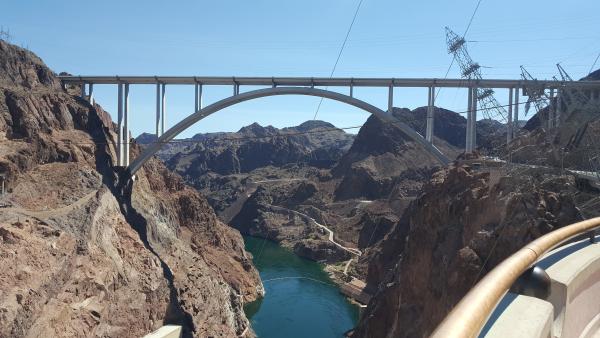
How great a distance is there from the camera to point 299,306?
3525 cm

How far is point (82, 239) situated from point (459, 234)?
13973 millimetres

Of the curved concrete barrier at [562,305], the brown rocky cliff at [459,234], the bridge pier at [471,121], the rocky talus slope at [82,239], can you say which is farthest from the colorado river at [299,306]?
the curved concrete barrier at [562,305]

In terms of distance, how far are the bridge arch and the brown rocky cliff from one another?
3038mm

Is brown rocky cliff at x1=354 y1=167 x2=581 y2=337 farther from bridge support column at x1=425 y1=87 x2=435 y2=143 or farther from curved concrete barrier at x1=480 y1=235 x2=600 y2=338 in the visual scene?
curved concrete barrier at x1=480 y1=235 x2=600 y2=338

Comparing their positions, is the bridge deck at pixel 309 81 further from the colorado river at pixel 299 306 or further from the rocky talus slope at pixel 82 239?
the colorado river at pixel 299 306

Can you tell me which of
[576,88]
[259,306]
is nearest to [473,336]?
[576,88]

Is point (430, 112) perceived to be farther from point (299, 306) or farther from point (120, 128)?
point (120, 128)

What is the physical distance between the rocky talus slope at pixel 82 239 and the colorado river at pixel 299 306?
7.85 feet

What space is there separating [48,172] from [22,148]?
4.90 feet

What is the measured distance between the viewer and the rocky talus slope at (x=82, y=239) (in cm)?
1616

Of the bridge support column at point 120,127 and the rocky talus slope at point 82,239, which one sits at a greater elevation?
the bridge support column at point 120,127

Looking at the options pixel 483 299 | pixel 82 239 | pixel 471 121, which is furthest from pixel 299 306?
pixel 483 299

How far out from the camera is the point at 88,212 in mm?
21016

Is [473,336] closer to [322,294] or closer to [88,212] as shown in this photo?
A: [88,212]
